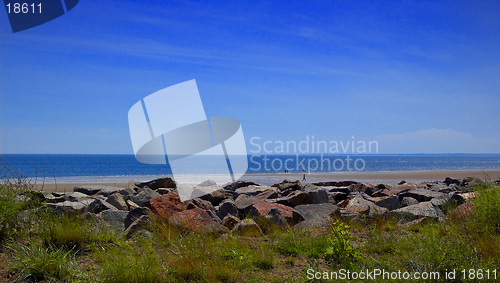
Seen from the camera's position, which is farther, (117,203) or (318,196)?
(318,196)

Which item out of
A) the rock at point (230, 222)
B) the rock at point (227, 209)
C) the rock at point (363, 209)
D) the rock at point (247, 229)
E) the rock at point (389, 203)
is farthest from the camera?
the rock at point (389, 203)

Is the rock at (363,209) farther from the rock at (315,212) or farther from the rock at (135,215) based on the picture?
the rock at (135,215)

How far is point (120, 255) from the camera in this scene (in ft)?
15.8

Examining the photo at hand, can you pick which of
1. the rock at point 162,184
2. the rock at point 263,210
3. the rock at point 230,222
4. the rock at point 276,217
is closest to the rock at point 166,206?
the rock at point 230,222

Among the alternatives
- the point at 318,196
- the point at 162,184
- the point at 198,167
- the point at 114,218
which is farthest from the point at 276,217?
the point at 198,167

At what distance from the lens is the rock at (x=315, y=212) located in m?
7.90

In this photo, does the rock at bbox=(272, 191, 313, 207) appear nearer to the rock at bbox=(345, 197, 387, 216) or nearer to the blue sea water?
the rock at bbox=(345, 197, 387, 216)

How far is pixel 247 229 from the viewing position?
6.82 m

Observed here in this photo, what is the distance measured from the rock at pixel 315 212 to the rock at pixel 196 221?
1937 millimetres

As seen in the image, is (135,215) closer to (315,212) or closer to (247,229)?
(247,229)

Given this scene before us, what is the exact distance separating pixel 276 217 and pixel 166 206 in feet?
7.33

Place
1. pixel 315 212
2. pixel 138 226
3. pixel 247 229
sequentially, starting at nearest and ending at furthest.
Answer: pixel 138 226 < pixel 247 229 < pixel 315 212

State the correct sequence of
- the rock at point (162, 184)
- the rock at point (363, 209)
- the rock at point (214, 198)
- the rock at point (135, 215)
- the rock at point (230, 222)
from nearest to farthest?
the rock at point (135, 215) → the rock at point (230, 222) → the rock at point (363, 209) → the rock at point (214, 198) → the rock at point (162, 184)

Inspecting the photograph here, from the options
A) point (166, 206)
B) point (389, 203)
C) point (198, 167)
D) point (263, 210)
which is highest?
point (166, 206)
